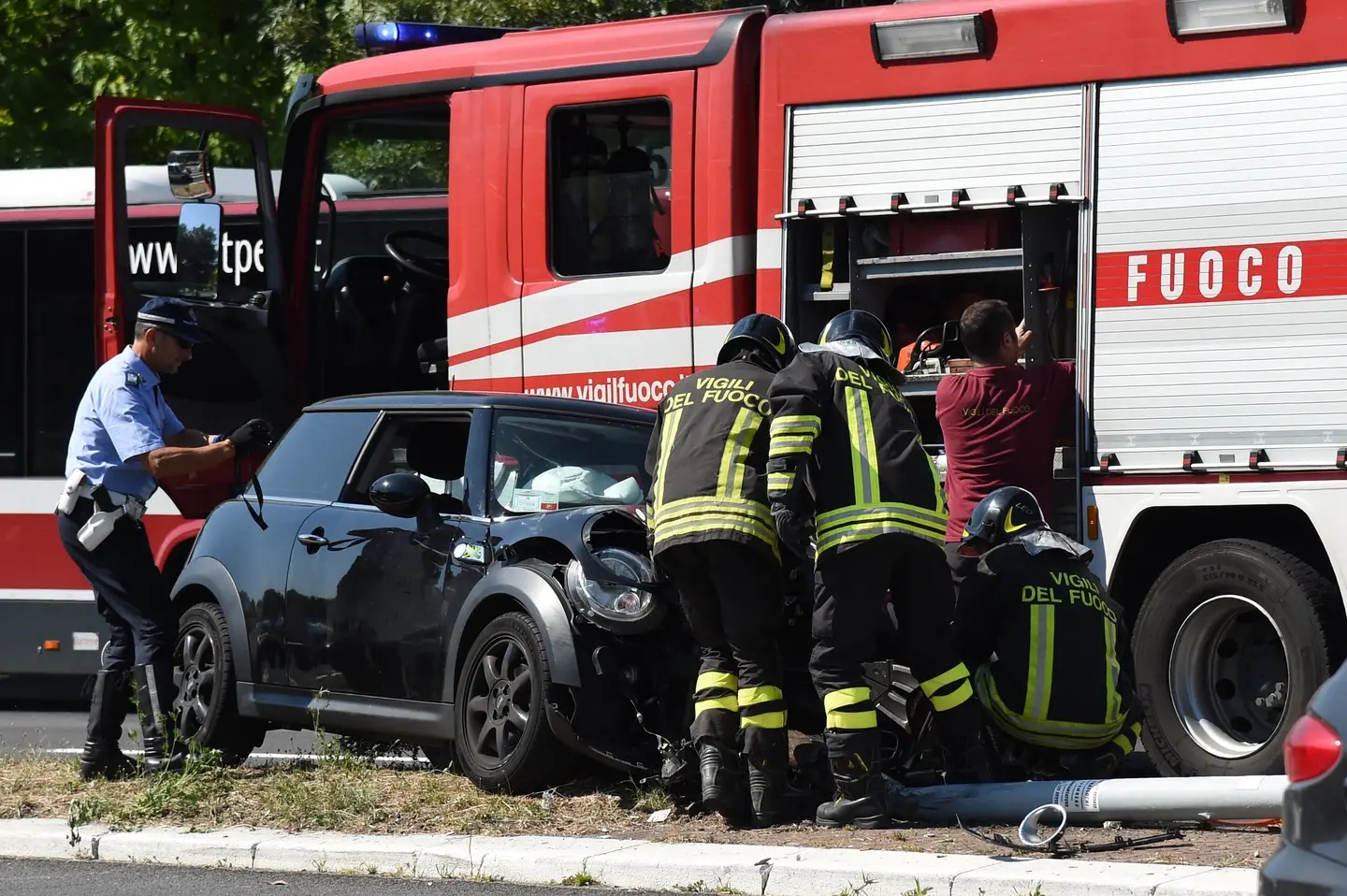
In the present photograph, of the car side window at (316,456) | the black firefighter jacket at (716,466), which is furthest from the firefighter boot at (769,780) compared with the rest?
the car side window at (316,456)

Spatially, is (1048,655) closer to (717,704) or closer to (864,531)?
(864,531)

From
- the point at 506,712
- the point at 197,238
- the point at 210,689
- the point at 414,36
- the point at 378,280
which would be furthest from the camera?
the point at 378,280

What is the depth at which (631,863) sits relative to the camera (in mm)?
6285

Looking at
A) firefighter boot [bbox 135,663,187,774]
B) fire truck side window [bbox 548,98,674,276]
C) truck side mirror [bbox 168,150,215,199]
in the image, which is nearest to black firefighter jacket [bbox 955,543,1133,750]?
fire truck side window [bbox 548,98,674,276]

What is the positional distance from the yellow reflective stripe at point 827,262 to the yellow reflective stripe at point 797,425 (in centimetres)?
239

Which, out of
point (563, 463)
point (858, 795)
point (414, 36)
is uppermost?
point (414, 36)

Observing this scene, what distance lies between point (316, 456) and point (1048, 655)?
3.34 meters

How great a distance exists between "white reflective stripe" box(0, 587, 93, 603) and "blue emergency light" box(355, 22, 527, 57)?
3.97m

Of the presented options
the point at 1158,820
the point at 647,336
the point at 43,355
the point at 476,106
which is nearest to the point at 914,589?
the point at 1158,820

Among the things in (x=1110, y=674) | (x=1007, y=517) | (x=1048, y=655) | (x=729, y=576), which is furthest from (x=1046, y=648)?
(x=729, y=576)

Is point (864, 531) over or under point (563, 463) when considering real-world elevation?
under

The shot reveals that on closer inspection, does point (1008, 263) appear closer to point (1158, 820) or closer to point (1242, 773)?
point (1242, 773)

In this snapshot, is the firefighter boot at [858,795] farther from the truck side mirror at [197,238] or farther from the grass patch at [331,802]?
the truck side mirror at [197,238]

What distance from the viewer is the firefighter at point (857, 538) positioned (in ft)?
22.2
